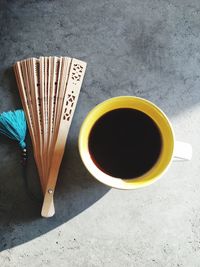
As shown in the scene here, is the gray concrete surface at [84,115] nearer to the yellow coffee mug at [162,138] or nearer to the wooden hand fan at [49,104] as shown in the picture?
the wooden hand fan at [49,104]

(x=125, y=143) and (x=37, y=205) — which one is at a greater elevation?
(x=125, y=143)

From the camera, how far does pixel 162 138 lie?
2.67 ft

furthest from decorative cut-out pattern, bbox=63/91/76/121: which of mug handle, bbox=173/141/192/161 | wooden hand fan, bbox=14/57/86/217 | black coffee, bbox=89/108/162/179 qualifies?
mug handle, bbox=173/141/192/161

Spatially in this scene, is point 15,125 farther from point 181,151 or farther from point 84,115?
point 181,151

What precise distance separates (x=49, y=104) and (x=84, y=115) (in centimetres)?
7

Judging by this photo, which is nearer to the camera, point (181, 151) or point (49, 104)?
point (181, 151)

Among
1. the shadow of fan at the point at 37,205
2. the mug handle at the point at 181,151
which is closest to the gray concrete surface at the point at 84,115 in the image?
the shadow of fan at the point at 37,205

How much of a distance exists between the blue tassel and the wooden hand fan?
0.5 inches

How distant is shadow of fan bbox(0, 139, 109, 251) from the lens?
927mm

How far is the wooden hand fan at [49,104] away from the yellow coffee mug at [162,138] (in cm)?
12

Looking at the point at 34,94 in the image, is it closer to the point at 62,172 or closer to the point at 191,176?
the point at 62,172

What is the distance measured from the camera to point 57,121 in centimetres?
92

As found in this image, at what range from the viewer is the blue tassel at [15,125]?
91 cm

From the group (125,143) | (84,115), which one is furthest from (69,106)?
(125,143)
